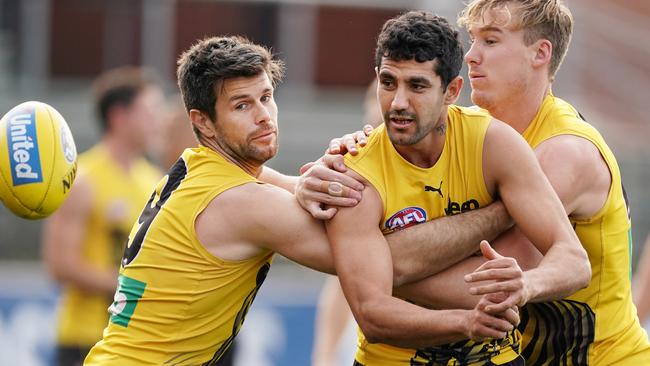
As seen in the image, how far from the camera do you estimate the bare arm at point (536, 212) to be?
4.70 meters

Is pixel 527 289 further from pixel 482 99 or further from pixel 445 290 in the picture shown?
pixel 482 99

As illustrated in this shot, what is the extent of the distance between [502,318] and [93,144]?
9.02m

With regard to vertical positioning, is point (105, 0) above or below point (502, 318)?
below

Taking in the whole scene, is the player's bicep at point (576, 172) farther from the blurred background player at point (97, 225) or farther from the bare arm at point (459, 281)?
the blurred background player at point (97, 225)

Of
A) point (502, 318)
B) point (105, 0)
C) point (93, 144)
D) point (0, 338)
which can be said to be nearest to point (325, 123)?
point (93, 144)

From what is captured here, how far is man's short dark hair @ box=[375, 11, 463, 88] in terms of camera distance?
4.80 metres

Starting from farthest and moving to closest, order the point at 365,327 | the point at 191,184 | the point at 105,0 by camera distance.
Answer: the point at 105,0 < the point at 191,184 < the point at 365,327

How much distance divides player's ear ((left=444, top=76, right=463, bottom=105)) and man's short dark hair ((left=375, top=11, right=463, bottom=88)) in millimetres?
23

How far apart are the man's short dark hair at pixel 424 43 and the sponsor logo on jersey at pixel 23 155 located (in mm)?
1773

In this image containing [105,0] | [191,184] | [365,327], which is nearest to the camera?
[365,327]

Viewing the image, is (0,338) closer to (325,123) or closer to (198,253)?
(325,123)

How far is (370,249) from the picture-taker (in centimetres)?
480

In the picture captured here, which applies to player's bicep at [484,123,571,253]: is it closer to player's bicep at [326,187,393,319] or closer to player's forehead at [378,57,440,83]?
player's forehead at [378,57,440,83]

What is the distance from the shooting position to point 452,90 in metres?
4.95
